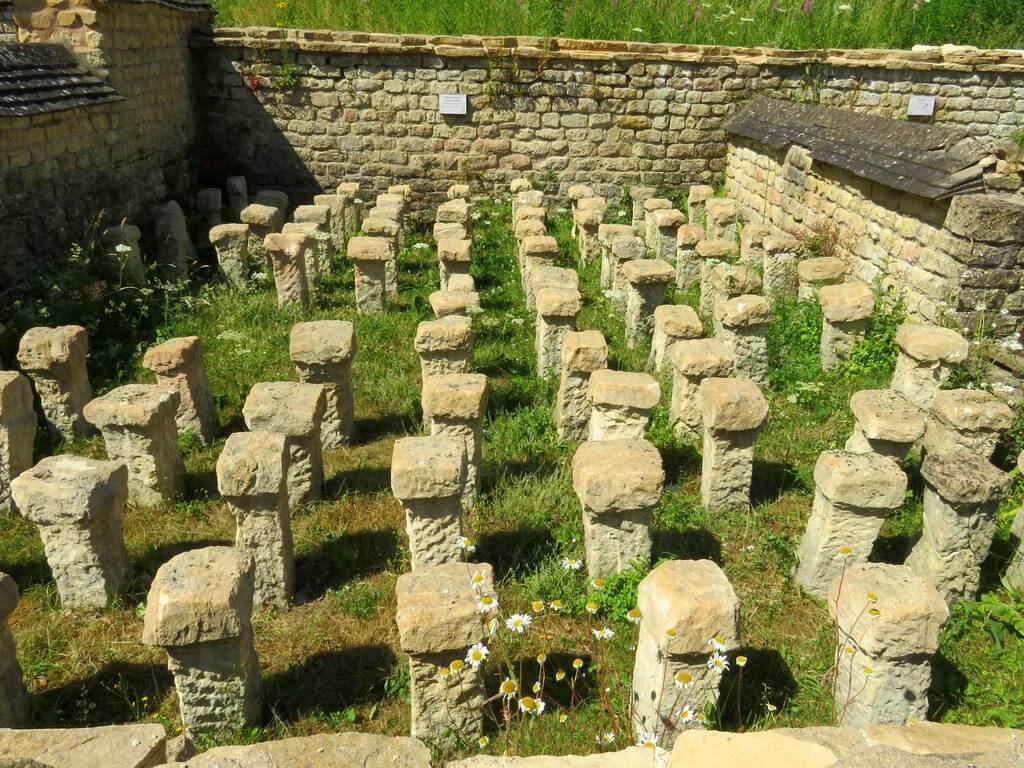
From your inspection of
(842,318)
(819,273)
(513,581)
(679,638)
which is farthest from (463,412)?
(819,273)

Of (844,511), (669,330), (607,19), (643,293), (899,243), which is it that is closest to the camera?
(844,511)

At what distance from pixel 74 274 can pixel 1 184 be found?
3.41 feet

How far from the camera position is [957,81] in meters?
12.4

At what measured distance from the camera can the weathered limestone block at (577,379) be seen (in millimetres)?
5750

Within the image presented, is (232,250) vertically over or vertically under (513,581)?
over

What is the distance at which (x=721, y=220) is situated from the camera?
33.9ft

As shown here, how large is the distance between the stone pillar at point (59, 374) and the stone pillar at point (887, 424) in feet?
17.5

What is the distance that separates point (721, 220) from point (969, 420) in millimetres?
5732

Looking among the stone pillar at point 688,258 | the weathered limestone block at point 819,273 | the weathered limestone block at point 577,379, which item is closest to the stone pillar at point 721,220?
the stone pillar at point 688,258

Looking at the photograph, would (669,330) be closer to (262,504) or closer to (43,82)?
(262,504)

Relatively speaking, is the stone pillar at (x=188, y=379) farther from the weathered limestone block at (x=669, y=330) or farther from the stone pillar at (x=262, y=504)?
the weathered limestone block at (x=669, y=330)

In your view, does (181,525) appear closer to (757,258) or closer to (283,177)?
(757,258)

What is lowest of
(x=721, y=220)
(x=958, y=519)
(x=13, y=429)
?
(x=13, y=429)

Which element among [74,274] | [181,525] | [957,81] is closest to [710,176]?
[957,81]
